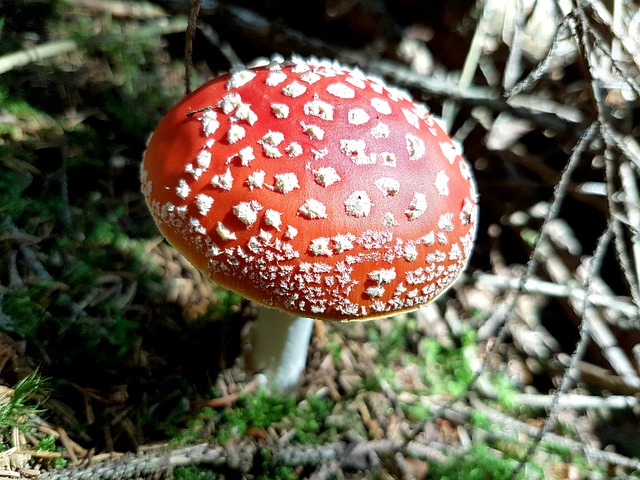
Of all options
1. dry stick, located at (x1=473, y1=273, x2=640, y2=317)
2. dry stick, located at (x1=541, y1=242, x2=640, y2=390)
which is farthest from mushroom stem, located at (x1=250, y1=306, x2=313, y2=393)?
dry stick, located at (x1=541, y1=242, x2=640, y2=390)

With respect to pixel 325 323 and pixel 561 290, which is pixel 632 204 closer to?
pixel 561 290

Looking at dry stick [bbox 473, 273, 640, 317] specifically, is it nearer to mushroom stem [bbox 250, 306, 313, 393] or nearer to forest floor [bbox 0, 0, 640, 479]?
forest floor [bbox 0, 0, 640, 479]

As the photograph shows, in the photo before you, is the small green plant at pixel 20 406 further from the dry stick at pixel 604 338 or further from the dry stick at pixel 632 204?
the dry stick at pixel 632 204

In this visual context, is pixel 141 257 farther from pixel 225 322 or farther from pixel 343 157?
pixel 343 157

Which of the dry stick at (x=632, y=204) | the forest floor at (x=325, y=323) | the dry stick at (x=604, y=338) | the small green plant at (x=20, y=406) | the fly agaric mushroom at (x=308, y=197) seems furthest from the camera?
the dry stick at (x=604, y=338)

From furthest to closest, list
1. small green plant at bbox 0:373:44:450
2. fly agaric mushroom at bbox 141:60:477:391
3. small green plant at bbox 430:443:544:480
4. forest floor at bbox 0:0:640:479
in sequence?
1. small green plant at bbox 430:443:544:480
2. forest floor at bbox 0:0:640:479
3. small green plant at bbox 0:373:44:450
4. fly agaric mushroom at bbox 141:60:477:391

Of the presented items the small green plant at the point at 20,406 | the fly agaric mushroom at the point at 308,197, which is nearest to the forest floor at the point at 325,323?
the small green plant at the point at 20,406

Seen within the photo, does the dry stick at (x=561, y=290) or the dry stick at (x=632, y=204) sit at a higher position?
the dry stick at (x=632, y=204)

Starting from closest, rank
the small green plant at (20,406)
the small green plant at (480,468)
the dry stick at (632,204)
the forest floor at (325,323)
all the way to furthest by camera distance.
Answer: the small green plant at (20,406) < the forest floor at (325,323) < the small green plant at (480,468) < the dry stick at (632,204)
